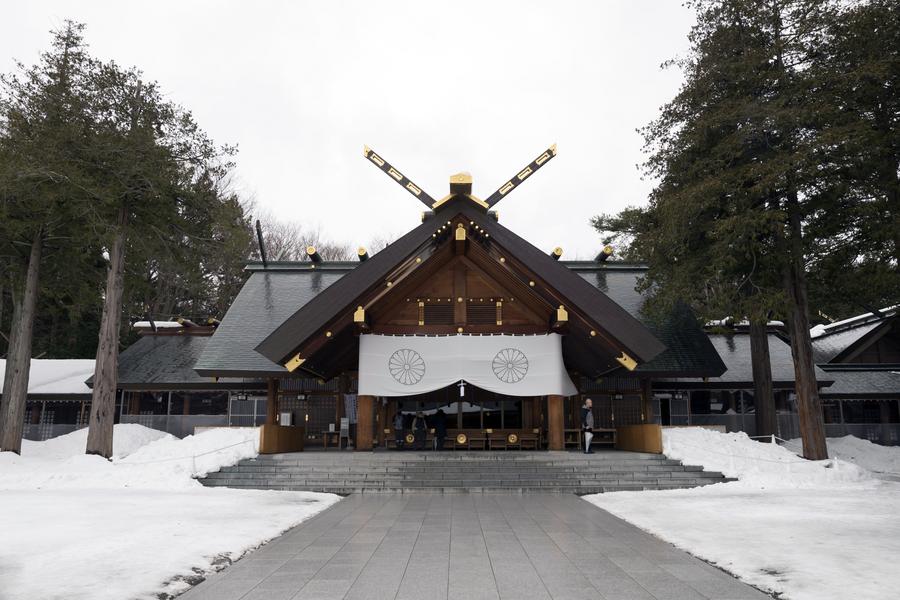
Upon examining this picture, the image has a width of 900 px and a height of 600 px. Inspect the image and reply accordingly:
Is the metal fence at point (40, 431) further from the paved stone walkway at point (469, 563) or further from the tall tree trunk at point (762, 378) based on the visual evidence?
the tall tree trunk at point (762, 378)

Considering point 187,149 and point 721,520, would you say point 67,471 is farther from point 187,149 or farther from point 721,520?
point 721,520

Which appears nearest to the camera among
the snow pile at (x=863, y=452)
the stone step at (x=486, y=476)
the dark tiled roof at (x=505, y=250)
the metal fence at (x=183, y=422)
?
the stone step at (x=486, y=476)

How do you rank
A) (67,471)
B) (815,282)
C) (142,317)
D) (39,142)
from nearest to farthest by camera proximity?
(67,471), (39,142), (815,282), (142,317)

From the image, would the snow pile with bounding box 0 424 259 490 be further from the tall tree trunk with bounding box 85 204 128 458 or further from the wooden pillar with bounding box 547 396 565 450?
the wooden pillar with bounding box 547 396 565 450

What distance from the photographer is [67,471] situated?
13570mm

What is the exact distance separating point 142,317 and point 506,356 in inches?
886

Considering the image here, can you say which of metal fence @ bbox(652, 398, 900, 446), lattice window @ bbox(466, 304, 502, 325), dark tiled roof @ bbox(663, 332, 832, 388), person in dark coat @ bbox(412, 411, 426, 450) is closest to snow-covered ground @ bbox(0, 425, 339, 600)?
person in dark coat @ bbox(412, 411, 426, 450)

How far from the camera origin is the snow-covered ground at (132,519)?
5254mm

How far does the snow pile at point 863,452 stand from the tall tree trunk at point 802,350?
13.4 ft

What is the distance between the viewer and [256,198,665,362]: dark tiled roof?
14117mm

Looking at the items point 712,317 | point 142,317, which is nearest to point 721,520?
point 712,317

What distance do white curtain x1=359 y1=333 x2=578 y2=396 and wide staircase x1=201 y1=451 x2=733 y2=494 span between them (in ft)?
6.21

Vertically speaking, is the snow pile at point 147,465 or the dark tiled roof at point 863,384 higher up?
the dark tiled roof at point 863,384

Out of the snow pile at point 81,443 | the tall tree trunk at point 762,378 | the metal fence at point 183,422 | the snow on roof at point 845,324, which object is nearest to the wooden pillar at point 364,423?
the snow pile at point 81,443
